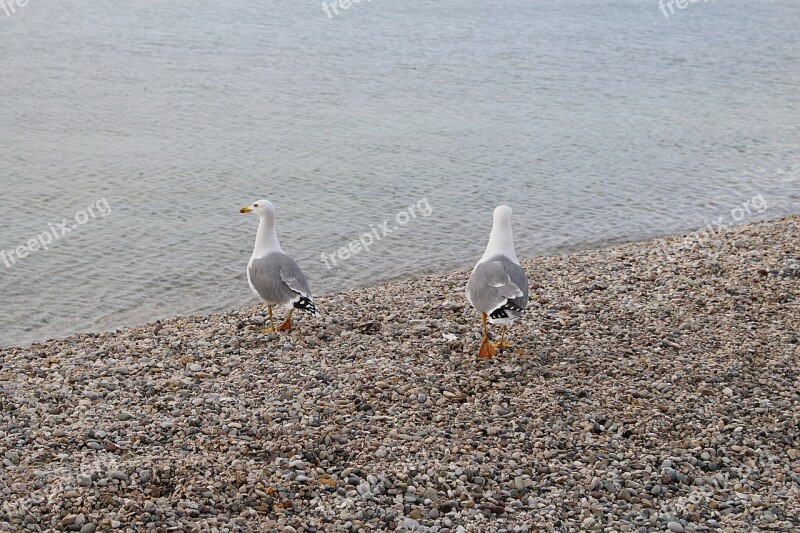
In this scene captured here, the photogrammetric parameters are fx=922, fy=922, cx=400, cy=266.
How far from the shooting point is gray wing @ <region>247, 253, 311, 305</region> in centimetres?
980

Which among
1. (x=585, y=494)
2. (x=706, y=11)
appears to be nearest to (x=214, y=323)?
(x=585, y=494)

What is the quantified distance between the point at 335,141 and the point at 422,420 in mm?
14067

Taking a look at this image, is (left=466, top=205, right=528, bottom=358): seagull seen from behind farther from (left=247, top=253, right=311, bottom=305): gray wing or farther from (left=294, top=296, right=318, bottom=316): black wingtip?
(left=247, top=253, right=311, bottom=305): gray wing

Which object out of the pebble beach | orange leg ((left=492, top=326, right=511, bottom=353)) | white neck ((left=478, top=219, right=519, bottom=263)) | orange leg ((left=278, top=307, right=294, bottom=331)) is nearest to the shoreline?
the pebble beach

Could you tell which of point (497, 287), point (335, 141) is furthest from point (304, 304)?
point (335, 141)

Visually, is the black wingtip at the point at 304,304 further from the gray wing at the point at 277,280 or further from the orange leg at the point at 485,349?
the orange leg at the point at 485,349

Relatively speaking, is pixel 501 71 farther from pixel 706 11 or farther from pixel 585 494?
pixel 585 494

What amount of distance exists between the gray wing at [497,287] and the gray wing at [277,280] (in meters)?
1.83

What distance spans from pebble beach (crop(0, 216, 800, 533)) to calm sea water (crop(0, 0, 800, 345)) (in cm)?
384

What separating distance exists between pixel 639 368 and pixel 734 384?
88 centimetres

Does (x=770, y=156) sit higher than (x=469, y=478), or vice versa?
(x=469, y=478)

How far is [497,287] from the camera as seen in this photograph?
9.09 metres

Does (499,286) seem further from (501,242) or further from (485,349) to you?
(501,242)

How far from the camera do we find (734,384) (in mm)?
8625
